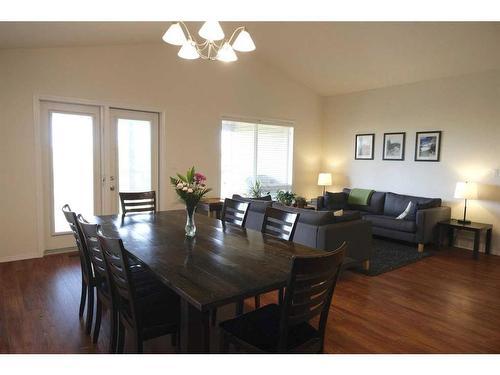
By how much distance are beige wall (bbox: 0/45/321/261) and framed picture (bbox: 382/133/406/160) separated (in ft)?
5.15

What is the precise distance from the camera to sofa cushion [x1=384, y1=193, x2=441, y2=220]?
206 inches

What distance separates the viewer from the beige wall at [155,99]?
4086mm

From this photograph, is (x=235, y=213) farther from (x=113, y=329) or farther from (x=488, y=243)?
(x=488, y=243)

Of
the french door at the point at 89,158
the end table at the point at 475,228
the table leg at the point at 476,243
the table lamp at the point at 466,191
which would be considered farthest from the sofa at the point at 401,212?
the french door at the point at 89,158

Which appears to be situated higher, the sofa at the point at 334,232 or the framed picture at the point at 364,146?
the framed picture at the point at 364,146

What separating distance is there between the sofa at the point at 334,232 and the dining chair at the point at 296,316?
171 cm

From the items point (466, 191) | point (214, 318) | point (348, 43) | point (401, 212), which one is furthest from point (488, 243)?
point (214, 318)

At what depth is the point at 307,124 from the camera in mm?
7168

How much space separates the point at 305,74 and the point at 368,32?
191 centimetres

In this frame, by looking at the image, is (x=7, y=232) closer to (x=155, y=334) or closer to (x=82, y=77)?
(x=82, y=77)

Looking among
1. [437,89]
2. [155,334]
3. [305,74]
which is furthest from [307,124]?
[155,334]

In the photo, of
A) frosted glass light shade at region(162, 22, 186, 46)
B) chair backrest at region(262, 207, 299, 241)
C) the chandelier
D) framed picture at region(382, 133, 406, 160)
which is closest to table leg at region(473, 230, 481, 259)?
framed picture at region(382, 133, 406, 160)

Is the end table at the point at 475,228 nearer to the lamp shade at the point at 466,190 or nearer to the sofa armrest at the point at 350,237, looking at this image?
the lamp shade at the point at 466,190
